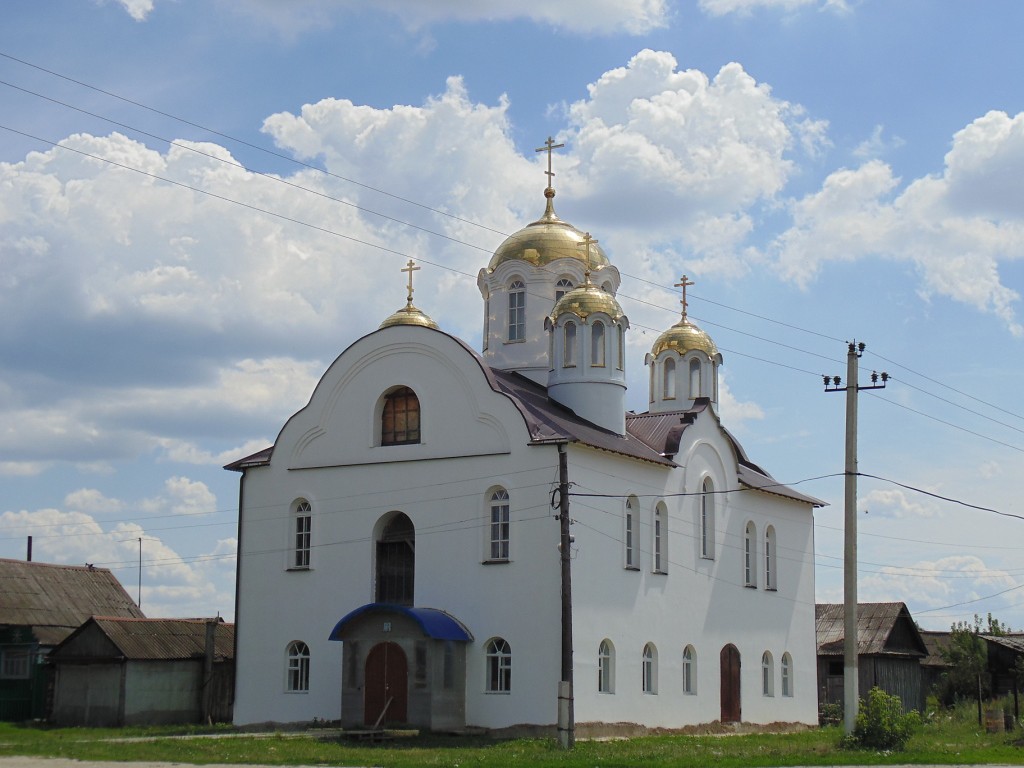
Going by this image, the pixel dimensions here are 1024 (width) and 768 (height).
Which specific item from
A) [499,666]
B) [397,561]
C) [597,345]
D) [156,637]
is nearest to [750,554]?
[597,345]


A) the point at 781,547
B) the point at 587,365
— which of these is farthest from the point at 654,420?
the point at 781,547

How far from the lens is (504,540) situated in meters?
29.4

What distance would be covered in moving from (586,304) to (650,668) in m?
8.28

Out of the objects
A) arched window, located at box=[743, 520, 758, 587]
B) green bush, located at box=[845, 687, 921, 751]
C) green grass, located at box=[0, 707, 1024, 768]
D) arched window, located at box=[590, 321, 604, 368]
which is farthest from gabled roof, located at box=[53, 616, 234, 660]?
green bush, located at box=[845, 687, 921, 751]

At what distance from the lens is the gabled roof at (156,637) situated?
32906mm

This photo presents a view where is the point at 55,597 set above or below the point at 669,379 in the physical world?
below

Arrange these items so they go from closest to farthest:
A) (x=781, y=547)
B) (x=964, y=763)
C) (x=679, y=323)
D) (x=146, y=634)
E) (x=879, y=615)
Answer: (x=964, y=763) → (x=146, y=634) → (x=781, y=547) → (x=679, y=323) → (x=879, y=615)

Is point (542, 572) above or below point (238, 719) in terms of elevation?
above

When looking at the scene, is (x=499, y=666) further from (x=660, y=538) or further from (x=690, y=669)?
(x=690, y=669)

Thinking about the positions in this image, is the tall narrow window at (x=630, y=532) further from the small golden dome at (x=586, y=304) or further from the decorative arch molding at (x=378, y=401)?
the small golden dome at (x=586, y=304)

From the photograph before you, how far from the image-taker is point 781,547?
3741 cm

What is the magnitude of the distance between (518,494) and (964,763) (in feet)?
34.6

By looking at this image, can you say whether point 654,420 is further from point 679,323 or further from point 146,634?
point 146,634

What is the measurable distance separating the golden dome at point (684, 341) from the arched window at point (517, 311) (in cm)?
538
